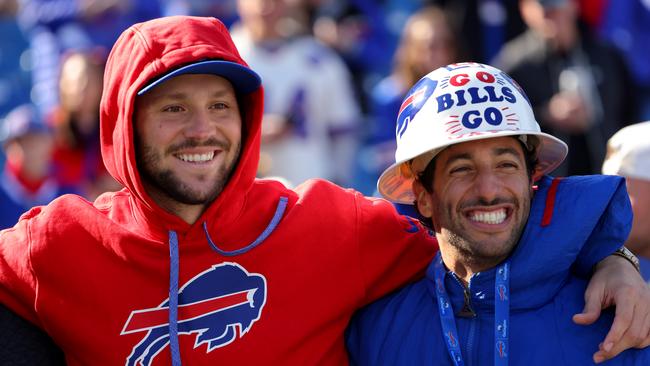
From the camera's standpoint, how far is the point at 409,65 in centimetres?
732

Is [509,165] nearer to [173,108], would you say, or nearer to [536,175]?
[536,175]

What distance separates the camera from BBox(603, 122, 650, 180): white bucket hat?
4.44m

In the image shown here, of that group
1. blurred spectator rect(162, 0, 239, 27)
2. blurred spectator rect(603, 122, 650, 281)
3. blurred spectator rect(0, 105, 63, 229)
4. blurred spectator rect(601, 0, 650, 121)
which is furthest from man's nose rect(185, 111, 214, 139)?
blurred spectator rect(162, 0, 239, 27)

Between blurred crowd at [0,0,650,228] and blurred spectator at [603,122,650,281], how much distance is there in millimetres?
2713

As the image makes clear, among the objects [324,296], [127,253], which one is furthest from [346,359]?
[127,253]

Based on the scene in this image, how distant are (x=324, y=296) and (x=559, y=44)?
3990 mm

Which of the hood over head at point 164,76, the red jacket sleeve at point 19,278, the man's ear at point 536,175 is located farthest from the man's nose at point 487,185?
the red jacket sleeve at point 19,278

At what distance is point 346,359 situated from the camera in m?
3.97

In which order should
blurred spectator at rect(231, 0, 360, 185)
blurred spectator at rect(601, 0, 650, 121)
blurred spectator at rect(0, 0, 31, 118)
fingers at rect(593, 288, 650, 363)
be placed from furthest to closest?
blurred spectator at rect(0, 0, 31, 118), blurred spectator at rect(601, 0, 650, 121), blurred spectator at rect(231, 0, 360, 185), fingers at rect(593, 288, 650, 363)

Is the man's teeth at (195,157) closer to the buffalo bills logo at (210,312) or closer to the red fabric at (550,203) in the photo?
the buffalo bills logo at (210,312)

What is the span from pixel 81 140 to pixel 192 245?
3.83 meters

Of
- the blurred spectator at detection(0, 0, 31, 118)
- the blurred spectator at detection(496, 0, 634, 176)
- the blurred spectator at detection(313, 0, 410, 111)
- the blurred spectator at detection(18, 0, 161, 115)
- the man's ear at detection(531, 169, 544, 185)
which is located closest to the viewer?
the man's ear at detection(531, 169, 544, 185)

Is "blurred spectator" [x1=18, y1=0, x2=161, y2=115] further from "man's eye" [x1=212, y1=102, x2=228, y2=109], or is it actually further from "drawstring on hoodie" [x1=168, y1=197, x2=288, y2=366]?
"drawstring on hoodie" [x1=168, y1=197, x2=288, y2=366]

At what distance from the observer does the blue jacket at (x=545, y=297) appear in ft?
11.6
